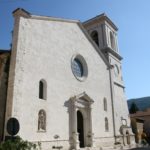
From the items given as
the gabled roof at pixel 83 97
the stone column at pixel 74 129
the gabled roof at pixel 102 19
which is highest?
the gabled roof at pixel 102 19

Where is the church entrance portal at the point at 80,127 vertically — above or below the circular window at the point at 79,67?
below

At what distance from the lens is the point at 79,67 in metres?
19.5

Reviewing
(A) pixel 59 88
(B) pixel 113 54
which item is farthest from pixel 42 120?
(B) pixel 113 54

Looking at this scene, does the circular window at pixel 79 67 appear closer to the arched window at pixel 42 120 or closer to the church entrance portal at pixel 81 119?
the church entrance portal at pixel 81 119

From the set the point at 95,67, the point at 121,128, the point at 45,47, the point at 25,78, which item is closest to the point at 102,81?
the point at 95,67

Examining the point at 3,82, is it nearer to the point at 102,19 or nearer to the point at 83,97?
the point at 83,97

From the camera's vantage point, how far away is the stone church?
12.8 m

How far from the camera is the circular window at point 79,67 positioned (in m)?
18.4

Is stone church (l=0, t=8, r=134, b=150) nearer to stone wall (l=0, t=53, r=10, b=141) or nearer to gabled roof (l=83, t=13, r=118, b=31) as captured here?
stone wall (l=0, t=53, r=10, b=141)

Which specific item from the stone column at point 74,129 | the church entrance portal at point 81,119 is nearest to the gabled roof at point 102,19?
the church entrance portal at point 81,119

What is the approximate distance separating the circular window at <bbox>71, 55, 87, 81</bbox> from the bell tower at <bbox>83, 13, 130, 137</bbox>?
185 inches

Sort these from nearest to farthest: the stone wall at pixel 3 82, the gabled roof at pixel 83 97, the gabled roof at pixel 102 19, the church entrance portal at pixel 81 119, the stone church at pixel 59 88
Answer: the stone wall at pixel 3 82
the stone church at pixel 59 88
the church entrance portal at pixel 81 119
the gabled roof at pixel 83 97
the gabled roof at pixel 102 19

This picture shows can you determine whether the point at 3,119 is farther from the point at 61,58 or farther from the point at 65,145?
the point at 61,58

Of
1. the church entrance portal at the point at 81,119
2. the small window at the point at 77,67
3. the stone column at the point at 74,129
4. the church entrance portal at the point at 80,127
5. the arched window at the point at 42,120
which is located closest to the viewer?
the arched window at the point at 42,120
